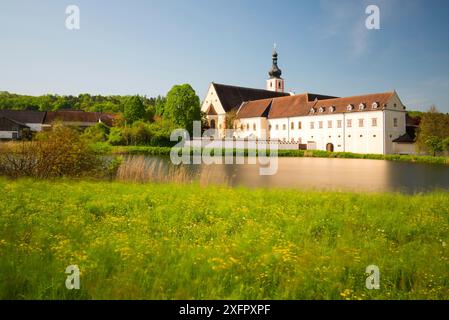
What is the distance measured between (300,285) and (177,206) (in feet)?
16.2

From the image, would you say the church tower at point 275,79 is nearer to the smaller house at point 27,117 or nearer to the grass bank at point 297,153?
the grass bank at point 297,153

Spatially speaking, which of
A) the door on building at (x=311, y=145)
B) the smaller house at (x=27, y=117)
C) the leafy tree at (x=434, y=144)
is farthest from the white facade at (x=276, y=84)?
the smaller house at (x=27, y=117)

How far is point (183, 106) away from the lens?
5391cm

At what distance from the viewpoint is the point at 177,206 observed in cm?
874

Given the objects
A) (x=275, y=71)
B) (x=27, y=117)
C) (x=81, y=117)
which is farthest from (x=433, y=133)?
(x=27, y=117)

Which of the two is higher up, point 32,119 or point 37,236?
point 32,119

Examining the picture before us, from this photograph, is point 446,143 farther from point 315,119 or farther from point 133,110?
point 133,110

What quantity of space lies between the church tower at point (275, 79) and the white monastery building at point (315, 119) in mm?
6668

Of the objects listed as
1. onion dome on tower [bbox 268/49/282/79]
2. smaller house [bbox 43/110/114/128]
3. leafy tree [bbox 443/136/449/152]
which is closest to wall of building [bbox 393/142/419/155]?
leafy tree [bbox 443/136/449/152]

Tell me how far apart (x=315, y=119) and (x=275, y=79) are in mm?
32907

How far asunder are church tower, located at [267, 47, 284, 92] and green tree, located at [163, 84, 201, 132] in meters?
33.8
